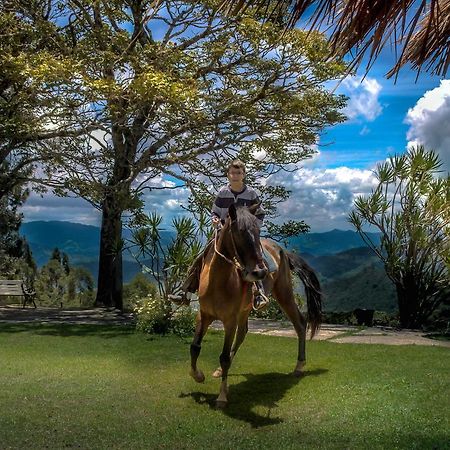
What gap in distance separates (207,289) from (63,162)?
10518 millimetres

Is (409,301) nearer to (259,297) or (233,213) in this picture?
(259,297)

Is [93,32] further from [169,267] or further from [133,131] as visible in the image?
[169,267]

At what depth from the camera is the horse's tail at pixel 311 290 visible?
8609mm

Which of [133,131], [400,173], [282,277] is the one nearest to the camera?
[282,277]

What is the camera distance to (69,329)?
12453 mm

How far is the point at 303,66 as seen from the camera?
15281 millimetres

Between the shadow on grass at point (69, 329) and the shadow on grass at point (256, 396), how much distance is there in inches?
183

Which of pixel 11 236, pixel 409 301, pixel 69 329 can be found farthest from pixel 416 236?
pixel 11 236

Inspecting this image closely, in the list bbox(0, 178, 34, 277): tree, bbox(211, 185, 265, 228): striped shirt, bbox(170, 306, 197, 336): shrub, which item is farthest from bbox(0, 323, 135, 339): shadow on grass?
bbox(0, 178, 34, 277): tree

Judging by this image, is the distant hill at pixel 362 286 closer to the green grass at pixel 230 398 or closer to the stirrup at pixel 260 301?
the green grass at pixel 230 398

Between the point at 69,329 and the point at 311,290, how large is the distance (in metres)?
5.99

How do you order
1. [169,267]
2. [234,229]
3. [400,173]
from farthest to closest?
1. [400,173]
2. [169,267]
3. [234,229]

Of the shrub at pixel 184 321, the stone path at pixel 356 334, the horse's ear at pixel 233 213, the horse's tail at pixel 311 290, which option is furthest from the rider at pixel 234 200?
the stone path at pixel 356 334

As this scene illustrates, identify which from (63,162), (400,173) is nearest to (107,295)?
(63,162)
